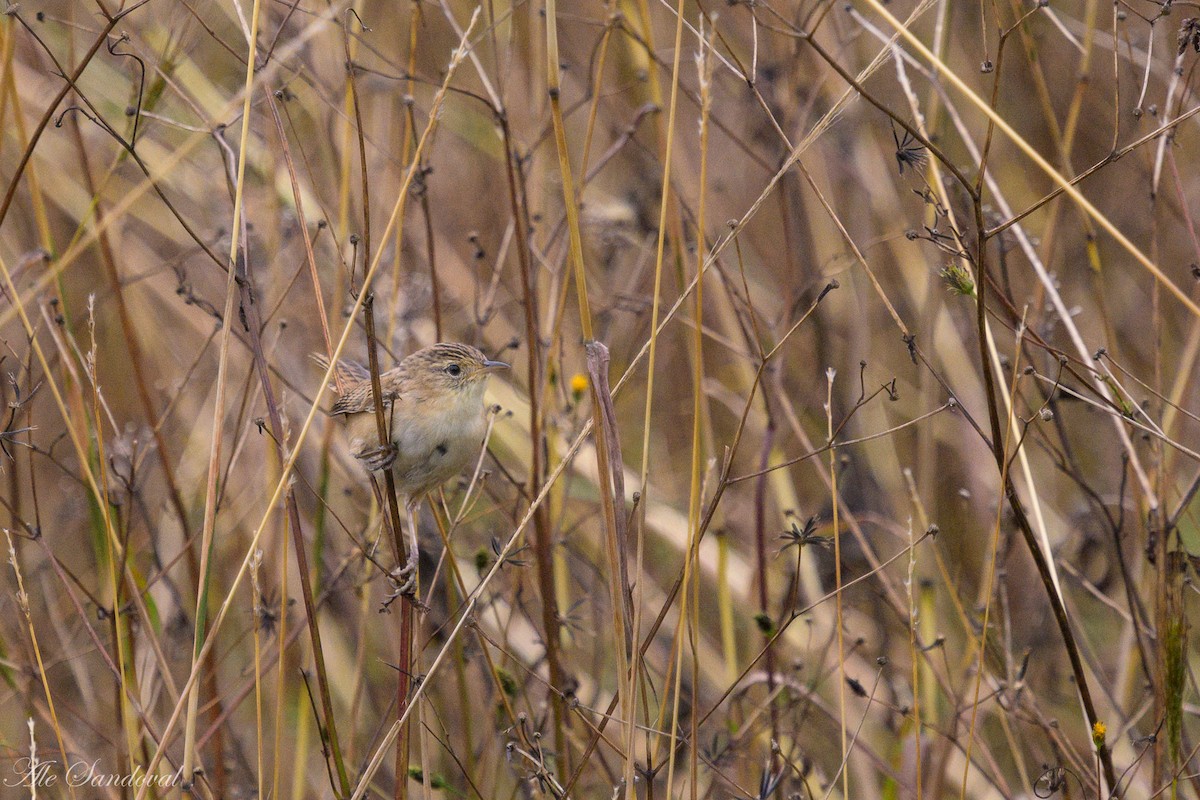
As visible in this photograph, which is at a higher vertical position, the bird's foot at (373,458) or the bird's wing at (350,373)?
the bird's wing at (350,373)

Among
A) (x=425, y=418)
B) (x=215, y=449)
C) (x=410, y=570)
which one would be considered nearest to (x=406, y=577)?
(x=410, y=570)

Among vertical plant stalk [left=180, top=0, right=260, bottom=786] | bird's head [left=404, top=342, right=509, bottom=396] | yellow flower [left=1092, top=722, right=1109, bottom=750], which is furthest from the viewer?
bird's head [left=404, top=342, right=509, bottom=396]

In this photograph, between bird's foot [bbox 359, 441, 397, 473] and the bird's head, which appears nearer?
bird's foot [bbox 359, 441, 397, 473]

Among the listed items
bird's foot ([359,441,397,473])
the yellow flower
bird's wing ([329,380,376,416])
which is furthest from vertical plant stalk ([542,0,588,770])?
the yellow flower

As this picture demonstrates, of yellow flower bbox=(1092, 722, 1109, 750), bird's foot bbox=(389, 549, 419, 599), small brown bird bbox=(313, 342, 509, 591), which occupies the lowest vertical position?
bird's foot bbox=(389, 549, 419, 599)

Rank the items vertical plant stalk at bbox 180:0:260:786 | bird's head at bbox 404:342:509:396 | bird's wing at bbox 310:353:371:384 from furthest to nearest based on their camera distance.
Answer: bird's wing at bbox 310:353:371:384, bird's head at bbox 404:342:509:396, vertical plant stalk at bbox 180:0:260:786

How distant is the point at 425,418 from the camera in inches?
124

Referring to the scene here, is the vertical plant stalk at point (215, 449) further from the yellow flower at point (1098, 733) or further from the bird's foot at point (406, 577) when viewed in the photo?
the yellow flower at point (1098, 733)

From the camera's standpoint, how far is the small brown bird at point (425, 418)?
10.2 ft

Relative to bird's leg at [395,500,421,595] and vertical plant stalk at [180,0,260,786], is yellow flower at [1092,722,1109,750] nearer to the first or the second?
bird's leg at [395,500,421,595]

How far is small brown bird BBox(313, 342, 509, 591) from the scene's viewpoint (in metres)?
3.09

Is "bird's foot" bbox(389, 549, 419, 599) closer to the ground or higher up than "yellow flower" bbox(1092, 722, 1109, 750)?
closer to the ground

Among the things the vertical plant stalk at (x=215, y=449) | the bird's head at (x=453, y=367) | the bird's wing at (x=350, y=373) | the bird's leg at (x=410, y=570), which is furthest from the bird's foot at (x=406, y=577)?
the bird's wing at (x=350, y=373)

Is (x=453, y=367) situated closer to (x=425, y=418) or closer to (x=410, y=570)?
(x=425, y=418)
